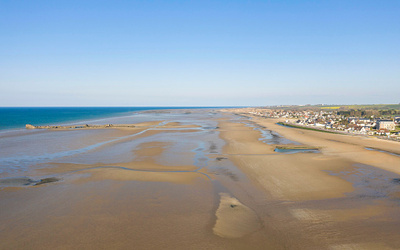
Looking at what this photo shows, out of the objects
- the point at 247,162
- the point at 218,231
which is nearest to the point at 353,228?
the point at 218,231

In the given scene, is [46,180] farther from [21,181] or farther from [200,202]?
[200,202]

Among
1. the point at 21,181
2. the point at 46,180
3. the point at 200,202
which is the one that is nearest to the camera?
the point at 200,202

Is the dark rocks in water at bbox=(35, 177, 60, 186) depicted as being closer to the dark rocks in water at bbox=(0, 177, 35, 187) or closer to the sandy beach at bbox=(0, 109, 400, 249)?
the sandy beach at bbox=(0, 109, 400, 249)

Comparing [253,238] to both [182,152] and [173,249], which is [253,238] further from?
[182,152]

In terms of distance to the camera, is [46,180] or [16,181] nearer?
[16,181]

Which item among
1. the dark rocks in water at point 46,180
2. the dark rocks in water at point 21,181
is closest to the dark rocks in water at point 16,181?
the dark rocks in water at point 21,181

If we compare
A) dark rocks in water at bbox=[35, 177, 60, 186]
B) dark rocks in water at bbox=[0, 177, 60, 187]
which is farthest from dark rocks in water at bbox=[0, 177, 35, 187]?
dark rocks in water at bbox=[35, 177, 60, 186]

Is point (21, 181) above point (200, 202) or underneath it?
above

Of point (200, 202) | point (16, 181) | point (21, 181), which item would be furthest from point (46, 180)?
point (200, 202)

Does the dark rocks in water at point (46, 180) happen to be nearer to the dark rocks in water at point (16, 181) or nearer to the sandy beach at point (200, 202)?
the sandy beach at point (200, 202)
